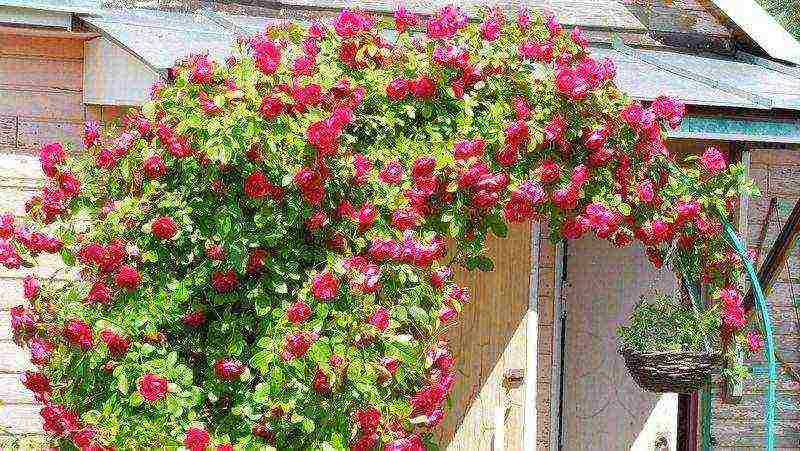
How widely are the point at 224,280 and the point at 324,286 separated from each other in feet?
1.45

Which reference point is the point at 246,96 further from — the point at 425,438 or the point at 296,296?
the point at 425,438

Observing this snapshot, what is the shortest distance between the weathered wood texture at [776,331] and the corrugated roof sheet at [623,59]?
659 mm

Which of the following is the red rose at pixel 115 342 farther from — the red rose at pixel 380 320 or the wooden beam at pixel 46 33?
the wooden beam at pixel 46 33

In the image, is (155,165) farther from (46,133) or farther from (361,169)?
(46,133)

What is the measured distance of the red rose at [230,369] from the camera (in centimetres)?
455

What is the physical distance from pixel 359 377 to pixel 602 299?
297cm

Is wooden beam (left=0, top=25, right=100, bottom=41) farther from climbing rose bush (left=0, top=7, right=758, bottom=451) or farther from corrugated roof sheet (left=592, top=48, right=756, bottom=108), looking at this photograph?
corrugated roof sheet (left=592, top=48, right=756, bottom=108)

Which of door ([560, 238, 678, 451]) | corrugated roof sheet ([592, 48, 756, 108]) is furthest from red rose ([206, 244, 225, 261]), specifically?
door ([560, 238, 678, 451])

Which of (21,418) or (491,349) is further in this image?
(491,349)

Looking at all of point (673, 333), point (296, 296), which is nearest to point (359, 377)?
point (296, 296)

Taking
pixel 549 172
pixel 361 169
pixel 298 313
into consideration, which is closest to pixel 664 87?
pixel 549 172

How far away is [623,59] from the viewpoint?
7086 millimetres

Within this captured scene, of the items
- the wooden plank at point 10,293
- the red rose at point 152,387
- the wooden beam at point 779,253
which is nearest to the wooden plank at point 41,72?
the wooden plank at point 10,293

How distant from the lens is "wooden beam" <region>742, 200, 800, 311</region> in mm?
6273
